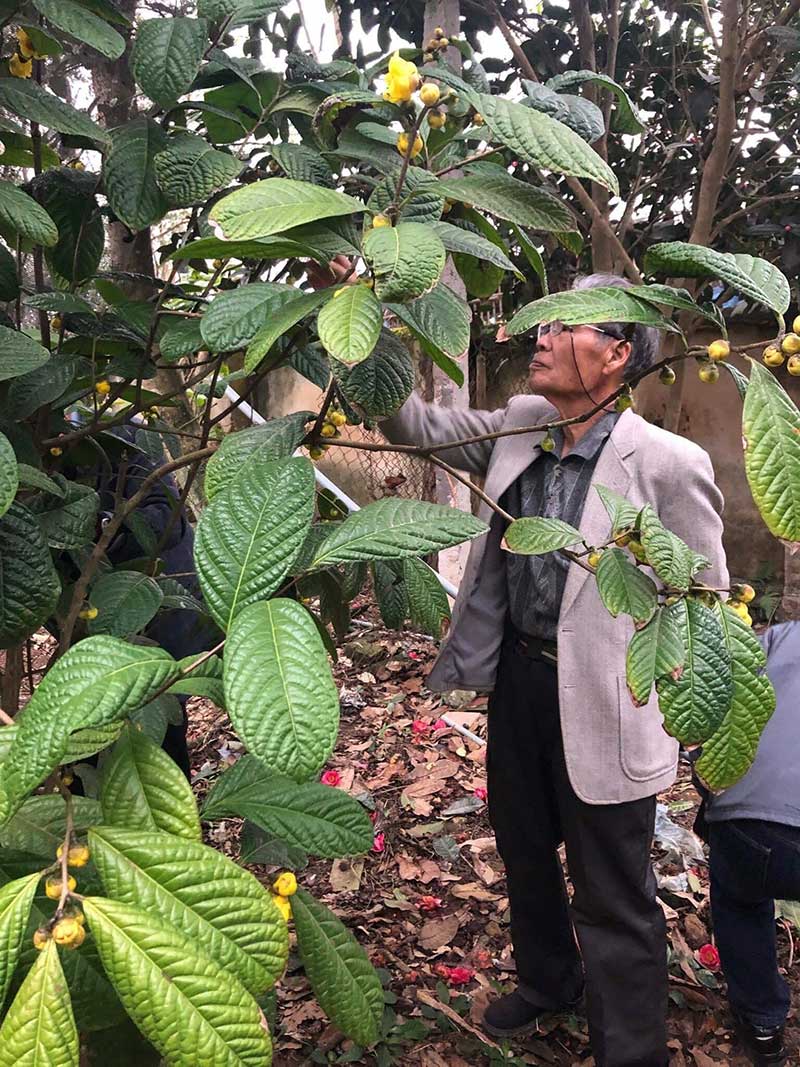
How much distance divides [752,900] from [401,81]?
5.73 ft

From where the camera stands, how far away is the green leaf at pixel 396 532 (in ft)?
2.67

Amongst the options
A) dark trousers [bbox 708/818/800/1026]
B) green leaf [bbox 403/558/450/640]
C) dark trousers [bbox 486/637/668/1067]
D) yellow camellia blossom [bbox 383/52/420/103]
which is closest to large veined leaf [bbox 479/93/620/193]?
yellow camellia blossom [bbox 383/52/420/103]

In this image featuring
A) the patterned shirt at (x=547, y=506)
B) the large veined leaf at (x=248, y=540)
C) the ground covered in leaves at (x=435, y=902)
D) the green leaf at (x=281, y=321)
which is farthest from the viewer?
the ground covered in leaves at (x=435, y=902)

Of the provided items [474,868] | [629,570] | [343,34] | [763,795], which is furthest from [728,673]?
[343,34]

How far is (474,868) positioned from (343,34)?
297 cm

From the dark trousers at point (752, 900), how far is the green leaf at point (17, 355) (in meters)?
1.55

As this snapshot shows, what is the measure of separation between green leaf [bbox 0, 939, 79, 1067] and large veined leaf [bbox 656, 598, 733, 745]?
57cm

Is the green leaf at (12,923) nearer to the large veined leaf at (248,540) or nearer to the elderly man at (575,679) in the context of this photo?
the large veined leaf at (248,540)

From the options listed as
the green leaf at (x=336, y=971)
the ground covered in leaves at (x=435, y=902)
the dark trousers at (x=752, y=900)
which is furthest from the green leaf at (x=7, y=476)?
the ground covered in leaves at (x=435, y=902)

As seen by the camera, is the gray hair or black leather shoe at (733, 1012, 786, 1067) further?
black leather shoe at (733, 1012, 786, 1067)

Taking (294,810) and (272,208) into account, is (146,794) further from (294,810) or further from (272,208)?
(272,208)

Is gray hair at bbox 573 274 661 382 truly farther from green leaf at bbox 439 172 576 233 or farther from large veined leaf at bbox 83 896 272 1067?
large veined leaf at bbox 83 896 272 1067

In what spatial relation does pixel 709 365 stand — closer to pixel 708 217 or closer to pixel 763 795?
pixel 763 795

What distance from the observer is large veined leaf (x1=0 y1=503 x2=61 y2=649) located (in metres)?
1.02
